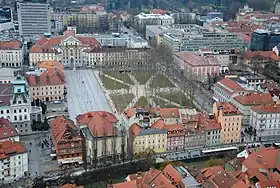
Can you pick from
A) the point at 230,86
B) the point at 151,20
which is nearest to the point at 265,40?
the point at 230,86

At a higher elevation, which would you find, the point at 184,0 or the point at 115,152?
the point at 184,0

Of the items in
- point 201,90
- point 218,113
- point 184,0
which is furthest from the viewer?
point 184,0

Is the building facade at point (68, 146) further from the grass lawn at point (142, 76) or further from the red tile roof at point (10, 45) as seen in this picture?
the red tile roof at point (10, 45)

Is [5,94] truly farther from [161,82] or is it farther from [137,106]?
[161,82]

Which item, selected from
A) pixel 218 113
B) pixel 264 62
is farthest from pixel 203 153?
pixel 264 62

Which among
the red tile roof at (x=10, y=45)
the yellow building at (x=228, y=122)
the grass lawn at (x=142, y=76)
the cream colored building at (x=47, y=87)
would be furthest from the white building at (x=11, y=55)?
the yellow building at (x=228, y=122)

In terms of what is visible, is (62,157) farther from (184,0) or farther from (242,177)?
(184,0)

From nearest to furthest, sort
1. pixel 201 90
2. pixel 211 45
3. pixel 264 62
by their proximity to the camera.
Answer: pixel 201 90 → pixel 264 62 → pixel 211 45

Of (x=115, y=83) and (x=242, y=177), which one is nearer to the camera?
(x=242, y=177)
